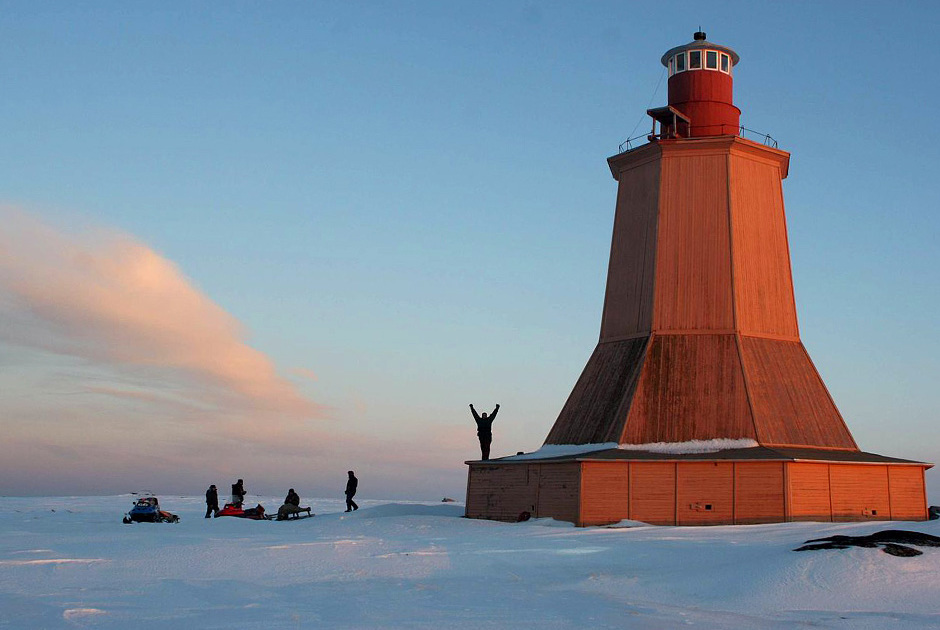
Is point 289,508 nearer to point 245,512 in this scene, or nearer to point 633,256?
point 245,512

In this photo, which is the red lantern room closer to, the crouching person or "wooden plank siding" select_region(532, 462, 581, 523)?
"wooden plank siding" select_region(532, 462, 581, 523)

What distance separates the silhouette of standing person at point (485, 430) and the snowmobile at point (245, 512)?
7677 millimetres

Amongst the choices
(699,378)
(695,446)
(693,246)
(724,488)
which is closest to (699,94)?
(693,246)

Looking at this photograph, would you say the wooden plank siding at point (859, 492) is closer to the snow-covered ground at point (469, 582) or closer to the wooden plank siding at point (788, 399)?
the wooden plank siding at point (788, 399)

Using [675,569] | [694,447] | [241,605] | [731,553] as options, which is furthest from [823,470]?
[241,605]

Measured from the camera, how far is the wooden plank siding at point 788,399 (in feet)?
91.4

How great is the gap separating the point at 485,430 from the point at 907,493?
13.2m

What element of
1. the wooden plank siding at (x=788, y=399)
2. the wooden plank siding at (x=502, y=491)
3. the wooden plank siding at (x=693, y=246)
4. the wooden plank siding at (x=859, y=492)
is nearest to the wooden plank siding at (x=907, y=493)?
the wooden plank siding at (x=859, y=492)

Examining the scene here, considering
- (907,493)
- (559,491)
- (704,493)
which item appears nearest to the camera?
(704,493)

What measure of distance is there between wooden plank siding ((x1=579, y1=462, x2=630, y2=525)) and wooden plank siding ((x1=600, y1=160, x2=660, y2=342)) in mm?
6108

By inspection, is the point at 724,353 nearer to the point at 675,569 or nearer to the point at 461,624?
the point at 675,569

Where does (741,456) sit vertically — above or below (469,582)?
above

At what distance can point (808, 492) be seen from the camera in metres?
25.8

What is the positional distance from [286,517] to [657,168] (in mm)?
17169
